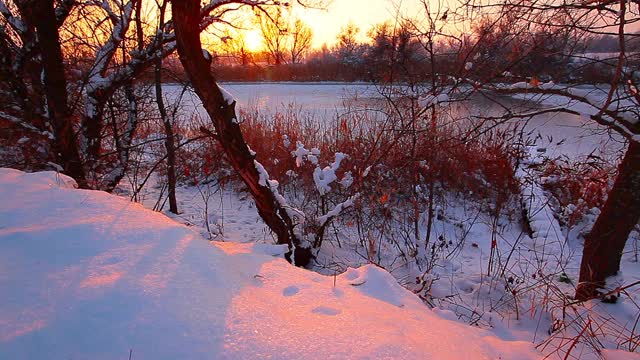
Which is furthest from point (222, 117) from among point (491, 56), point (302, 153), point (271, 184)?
point (491, 56)

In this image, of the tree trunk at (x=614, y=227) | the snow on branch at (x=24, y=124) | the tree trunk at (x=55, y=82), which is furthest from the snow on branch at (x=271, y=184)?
the snow on branch at (x=24, y=124)

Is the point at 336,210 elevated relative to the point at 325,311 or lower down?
lower down

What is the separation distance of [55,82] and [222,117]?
229cm

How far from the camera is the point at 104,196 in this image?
7.15 feet

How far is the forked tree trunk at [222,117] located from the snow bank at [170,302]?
119 centimetres

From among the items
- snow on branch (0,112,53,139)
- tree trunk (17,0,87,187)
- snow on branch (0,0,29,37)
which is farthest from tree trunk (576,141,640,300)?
snow on branch (0,0,29,37)

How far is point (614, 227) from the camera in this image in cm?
266

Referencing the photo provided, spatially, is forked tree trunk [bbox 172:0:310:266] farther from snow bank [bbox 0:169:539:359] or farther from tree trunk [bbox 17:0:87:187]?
tree trunk [bbox 17:0:87:187]

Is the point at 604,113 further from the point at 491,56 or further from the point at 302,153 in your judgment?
the point at 302,153

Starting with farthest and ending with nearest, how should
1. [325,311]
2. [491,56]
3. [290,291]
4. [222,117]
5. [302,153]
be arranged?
1. [302,153]
2. [491,56]
3. [222,117]
4. [290,291]
5. [325,311]

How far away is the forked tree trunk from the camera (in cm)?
264

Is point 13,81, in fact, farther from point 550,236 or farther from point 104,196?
point 550,236

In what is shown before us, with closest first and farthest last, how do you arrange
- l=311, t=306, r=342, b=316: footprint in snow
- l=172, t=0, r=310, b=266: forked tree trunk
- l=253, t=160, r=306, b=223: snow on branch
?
l=311, t=306, r=342, b=316: footprint in snow → l=172, t=0, r=310, b=266: forked tree trunk → l=253, t=160, r=306, b=223: snow on branch

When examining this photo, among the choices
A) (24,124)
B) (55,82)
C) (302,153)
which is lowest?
(302,153)
